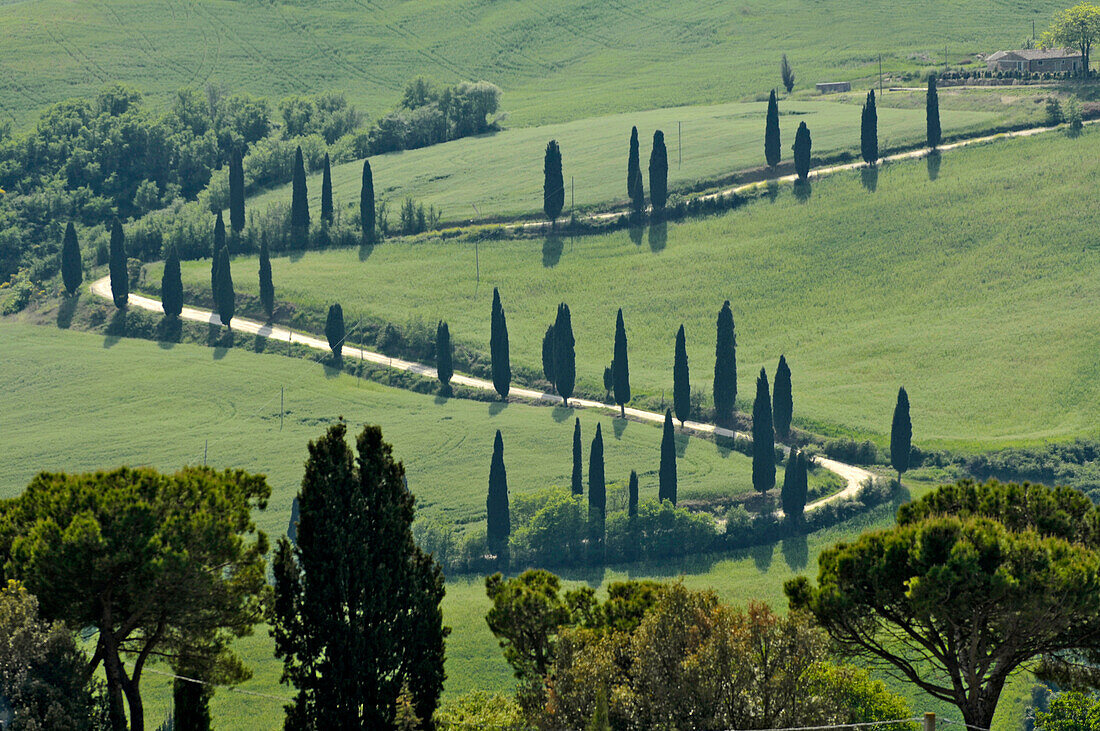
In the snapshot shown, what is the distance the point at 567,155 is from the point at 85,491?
135 meters

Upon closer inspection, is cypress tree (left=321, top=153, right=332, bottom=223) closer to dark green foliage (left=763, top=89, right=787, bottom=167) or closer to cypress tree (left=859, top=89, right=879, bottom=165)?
dark green foliage (left=763, top=89, right=787, bottom=167)

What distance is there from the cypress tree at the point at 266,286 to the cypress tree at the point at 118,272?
1268cm

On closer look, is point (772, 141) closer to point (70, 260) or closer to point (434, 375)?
point (434, 375)

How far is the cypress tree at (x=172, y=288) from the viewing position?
454 ft

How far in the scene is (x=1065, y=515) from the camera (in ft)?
143

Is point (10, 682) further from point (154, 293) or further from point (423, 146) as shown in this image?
point (423, 146)

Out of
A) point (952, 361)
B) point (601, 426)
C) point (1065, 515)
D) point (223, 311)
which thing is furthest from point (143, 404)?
point (1065, 515)

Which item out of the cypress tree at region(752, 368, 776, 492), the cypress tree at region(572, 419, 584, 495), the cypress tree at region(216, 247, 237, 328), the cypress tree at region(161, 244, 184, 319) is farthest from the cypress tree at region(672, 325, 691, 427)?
the cypress tree at region(161, 244, 184, 319)

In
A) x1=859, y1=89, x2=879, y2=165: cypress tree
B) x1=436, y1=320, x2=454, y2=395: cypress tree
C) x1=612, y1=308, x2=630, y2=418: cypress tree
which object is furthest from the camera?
x1=859, y1=89, x2=879, y2=165: cypress tree

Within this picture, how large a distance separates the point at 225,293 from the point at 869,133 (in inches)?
2455

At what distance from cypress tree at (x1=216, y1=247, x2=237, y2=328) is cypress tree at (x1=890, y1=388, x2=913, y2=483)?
57.6m

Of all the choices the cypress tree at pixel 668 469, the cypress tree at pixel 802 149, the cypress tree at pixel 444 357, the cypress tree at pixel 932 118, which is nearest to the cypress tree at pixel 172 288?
the cypress tree at pixel 444 357

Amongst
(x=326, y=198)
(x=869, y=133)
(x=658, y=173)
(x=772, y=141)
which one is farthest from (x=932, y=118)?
(x=326, y=198)

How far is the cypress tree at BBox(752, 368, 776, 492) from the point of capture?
10706 centimetres
